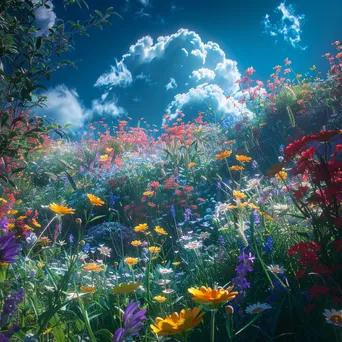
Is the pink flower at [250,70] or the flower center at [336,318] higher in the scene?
the pink flower at [250,70]

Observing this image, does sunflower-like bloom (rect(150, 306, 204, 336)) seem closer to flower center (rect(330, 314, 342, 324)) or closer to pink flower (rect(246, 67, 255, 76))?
flower center (rect(330, 314, 342, 324))

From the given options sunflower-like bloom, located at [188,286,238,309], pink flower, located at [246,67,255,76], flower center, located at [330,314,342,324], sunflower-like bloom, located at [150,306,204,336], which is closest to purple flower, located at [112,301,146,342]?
sunflower-like bloom, located at [150,306,204,336]

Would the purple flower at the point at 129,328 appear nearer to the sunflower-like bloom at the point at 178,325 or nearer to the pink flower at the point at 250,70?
the sunflower-like bloom at the point at 178,325

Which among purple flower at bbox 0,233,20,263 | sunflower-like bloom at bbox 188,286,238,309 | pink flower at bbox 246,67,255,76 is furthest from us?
pink flower at bbox 246,67,255,76

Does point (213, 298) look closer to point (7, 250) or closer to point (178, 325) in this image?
point (178, 325)

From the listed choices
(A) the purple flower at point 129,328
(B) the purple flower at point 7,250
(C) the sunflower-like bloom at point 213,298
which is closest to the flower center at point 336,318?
(C) the sunflower-like bloom at point 213,298

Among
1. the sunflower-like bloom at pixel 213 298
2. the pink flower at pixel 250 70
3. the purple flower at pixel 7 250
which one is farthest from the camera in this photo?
the pink flower at pixel 250 70

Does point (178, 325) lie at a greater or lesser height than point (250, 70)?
lesser

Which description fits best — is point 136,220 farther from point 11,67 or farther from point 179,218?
point 11,67

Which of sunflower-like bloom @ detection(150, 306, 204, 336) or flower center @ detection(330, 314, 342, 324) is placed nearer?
sunflower-like bloom @ detection(150, 306, 204, 336)

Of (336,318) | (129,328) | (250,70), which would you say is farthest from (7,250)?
(250,70)

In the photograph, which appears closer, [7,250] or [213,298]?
[7,250]

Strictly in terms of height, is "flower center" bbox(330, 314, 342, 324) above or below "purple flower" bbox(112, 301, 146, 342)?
above

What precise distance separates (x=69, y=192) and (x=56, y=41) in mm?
3590
